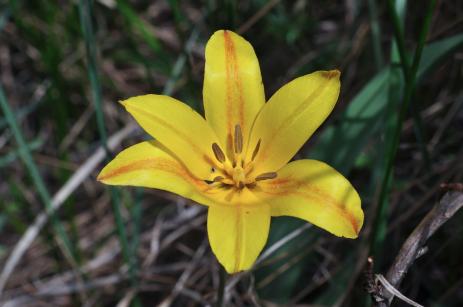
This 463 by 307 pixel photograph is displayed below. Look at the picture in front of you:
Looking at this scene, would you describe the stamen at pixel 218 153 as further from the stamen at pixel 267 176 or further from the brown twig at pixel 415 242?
the brown twig at pixel 415 242

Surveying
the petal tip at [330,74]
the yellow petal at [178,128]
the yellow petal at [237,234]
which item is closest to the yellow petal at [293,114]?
the petal tip at [330,74]

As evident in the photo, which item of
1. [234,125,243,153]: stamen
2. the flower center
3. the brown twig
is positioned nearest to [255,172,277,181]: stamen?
the flower center

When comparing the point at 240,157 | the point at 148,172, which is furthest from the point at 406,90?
the point at 148,172

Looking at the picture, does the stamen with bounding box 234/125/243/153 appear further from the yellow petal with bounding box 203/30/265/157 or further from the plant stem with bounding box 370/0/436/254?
the plant stem with bounding box 370/0/436/254

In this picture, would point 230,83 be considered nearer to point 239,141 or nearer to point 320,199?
point 239,141

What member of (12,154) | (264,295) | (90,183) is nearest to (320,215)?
(264,295)

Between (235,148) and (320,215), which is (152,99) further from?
(320,215)
